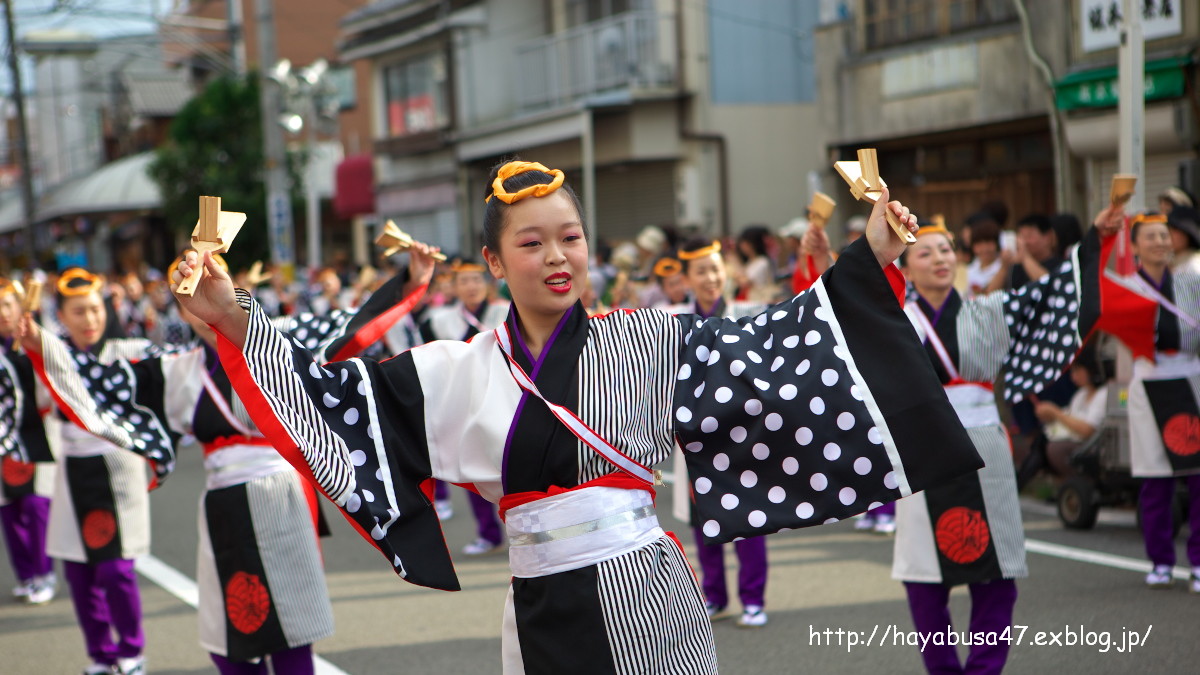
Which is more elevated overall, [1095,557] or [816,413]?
[816,413]

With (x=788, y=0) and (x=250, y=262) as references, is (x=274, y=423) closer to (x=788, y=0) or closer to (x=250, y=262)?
(x=788, y=0)

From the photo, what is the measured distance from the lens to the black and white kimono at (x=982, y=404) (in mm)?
4828

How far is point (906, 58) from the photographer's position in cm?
1480

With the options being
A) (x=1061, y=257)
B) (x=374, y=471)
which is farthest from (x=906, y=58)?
(x=374, y=471)

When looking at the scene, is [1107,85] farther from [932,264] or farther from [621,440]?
[621,440]

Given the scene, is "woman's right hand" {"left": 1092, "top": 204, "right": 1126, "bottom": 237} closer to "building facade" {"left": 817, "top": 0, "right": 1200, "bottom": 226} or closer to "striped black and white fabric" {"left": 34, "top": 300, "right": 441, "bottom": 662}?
"striped black and white fabric" {"left": 34, "top": 300, "right": 441, "bottom": 662}

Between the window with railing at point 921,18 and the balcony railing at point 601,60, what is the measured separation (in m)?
3.72

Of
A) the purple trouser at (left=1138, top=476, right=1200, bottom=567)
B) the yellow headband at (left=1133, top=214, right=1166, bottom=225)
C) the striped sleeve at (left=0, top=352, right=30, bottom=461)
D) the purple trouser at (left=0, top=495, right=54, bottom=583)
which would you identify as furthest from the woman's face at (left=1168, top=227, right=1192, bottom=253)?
the purple trouser at (left=0, top=495, right=54, bottom=583)

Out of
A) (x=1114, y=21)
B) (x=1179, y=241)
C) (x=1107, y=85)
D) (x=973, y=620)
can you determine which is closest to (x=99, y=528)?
(x=973, y=620)

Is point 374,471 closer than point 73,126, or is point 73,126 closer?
point 374,471

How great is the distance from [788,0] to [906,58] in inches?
180

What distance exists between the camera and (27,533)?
7973mm

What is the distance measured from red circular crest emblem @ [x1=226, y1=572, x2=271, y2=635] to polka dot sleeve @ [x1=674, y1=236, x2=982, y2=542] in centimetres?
230

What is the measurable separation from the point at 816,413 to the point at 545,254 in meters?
0.78
